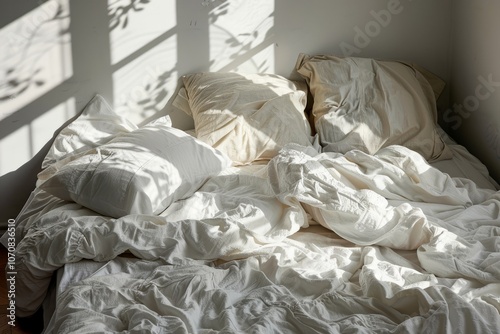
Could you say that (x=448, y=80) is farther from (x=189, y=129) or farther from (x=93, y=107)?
(x=93, y=107)

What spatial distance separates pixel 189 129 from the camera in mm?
3814

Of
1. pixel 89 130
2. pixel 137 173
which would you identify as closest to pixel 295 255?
pixel 137 173

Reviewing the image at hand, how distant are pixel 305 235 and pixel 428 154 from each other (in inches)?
41.7

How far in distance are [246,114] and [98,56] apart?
0.77 metres

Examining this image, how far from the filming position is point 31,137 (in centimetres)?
362

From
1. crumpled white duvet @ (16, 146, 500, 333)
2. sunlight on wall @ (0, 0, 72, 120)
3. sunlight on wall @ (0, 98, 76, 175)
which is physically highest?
sunlight on wall @ (0, 0, 72, 120)

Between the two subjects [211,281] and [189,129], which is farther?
[189,129]

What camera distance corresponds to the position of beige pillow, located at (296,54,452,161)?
3.57 meters

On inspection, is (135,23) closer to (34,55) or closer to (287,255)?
(34,55)

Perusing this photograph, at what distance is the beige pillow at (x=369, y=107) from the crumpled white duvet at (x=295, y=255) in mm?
388

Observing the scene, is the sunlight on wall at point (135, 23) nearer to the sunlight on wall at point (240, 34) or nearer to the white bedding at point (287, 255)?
the sunlight on wall at point (240, 34)

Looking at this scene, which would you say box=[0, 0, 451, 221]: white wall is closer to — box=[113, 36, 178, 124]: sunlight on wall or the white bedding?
box=[113, 36, 178, 124]: sunlight on wall

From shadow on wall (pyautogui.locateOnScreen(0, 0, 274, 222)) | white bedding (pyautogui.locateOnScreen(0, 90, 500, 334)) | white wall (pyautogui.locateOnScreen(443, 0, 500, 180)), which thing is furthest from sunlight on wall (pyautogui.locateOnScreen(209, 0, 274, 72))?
white wall (pyautogui.locateOnScreen(443, 0, 500, 180))

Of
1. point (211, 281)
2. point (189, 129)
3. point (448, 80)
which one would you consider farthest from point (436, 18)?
point (211, 281)
